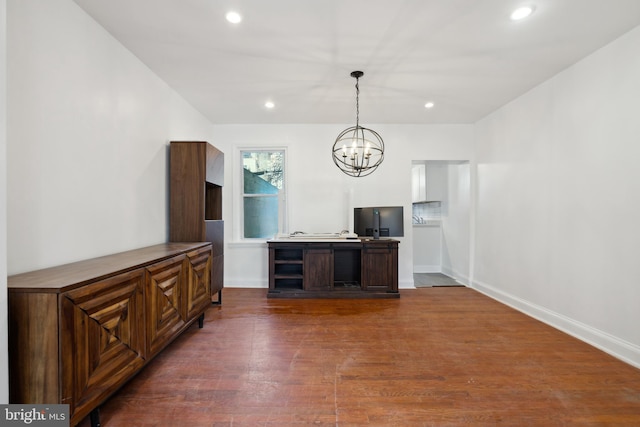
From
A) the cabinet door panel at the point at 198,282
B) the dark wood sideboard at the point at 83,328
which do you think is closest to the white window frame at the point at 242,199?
the cabinet door panel at the point at 198,282

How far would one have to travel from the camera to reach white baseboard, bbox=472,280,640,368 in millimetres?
2375

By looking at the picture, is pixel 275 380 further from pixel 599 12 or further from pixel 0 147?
pixel 599 12

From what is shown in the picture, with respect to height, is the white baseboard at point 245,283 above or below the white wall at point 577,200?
below

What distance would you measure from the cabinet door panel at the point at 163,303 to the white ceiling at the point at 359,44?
1.94m

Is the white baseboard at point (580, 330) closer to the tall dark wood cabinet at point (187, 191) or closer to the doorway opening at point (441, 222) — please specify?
the doorway opening at point (441, 222)

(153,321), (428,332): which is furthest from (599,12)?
(153,321)

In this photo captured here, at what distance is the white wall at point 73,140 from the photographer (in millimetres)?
1657

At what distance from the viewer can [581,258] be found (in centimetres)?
285

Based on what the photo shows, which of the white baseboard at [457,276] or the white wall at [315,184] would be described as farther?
the white baseboard at [457,276]

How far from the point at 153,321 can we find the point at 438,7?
312 centimetres

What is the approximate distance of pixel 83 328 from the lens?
1.42 metres

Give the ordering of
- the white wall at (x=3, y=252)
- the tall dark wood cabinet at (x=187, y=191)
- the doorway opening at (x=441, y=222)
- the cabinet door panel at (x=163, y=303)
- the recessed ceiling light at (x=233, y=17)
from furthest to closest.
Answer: the doorway opening at (x=441, y=222) → the tall dark wood cabinet at (x=187, y=191) → the recessed ceiling light at (x=233, y=17) → the cabinet door panel at (x=163, y=303) → the white wall at (x=3, y=252)

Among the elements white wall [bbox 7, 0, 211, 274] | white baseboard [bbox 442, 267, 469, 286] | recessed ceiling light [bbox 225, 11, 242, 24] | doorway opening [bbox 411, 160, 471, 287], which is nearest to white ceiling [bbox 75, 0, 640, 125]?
recessed ceiling light [bbox 225, 11, 242, 24]

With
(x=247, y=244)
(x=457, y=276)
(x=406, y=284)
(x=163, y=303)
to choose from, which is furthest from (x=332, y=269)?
(x=457, y=276)
